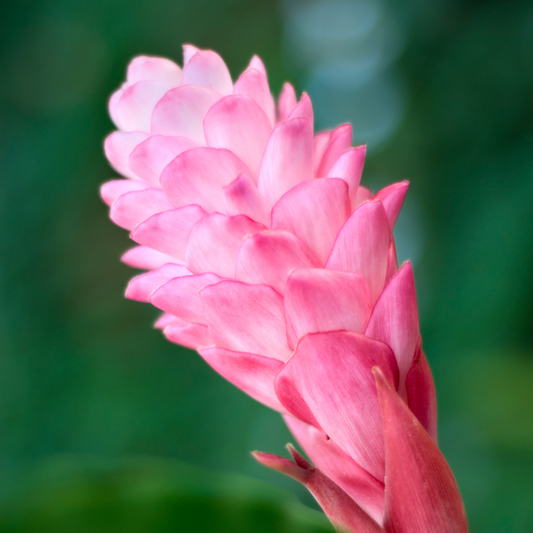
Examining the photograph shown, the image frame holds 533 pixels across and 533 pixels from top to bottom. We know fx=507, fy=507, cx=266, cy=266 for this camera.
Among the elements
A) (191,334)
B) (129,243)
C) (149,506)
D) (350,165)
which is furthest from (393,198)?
(129,243)

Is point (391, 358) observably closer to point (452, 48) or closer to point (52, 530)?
point (52, 530)

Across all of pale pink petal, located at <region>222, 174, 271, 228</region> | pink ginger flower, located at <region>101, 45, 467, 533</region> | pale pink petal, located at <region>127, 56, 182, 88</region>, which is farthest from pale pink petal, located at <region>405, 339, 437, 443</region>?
pale pink petal, located at <region>127, 56, 182, 88</region>

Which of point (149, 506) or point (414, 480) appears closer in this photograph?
point (414, 480)

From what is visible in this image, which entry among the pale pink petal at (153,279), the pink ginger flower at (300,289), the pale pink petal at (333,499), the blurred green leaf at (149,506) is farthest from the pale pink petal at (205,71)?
the blurred green leaf at (149,506)

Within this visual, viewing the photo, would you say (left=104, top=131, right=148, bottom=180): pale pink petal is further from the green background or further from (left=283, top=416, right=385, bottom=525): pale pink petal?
the green background

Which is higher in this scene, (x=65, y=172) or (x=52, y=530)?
(x=65, y=172)

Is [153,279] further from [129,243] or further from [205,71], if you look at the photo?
[129,243]

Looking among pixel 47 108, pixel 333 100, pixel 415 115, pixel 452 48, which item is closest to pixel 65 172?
pixel 47 108
